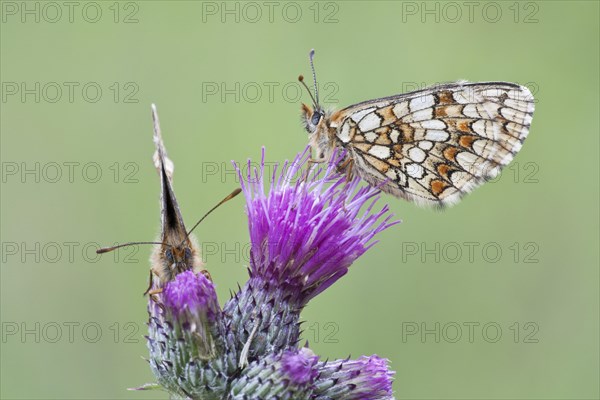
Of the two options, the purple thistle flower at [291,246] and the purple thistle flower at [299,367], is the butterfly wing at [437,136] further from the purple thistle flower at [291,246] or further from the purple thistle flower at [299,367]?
the purple thistle flower at [299,367]

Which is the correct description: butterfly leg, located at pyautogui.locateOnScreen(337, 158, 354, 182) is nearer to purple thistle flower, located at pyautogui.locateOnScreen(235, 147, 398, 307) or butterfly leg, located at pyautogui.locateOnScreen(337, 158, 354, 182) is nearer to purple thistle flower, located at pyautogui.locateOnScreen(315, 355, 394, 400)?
purple thistle flower, located at pyautogui.locateOnScreen(235, 147, 398, 307)

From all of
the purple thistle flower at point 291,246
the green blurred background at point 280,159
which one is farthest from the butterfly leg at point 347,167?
the green blurred background at point 280,159

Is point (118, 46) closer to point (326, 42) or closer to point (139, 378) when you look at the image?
point (326, 42)

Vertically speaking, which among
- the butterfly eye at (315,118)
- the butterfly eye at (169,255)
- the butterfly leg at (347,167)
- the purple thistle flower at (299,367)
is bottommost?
the purple thistle flower at (299,367)

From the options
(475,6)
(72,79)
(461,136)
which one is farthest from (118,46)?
(461,136)

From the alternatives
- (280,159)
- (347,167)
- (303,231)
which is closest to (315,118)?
(347,167)

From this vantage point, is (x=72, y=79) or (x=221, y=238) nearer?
(x=221, y=238)

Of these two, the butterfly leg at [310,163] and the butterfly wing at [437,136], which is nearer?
the butterfly leg at [310,163]
